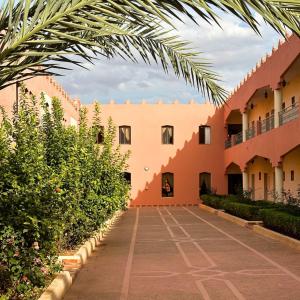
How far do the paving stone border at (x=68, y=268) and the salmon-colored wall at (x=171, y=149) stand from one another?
856 inches

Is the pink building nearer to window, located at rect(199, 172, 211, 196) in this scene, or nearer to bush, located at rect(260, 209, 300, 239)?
window, located at rect(199, 172, 211, 196)

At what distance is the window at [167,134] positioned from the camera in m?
39.9

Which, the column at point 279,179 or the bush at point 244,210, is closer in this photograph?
the bush at point 244,210

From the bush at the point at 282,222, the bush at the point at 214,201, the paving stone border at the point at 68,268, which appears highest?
the bush at the point at 214,201

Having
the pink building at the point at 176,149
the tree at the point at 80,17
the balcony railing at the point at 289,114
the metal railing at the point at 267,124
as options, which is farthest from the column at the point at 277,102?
the tree at the point at 80,17

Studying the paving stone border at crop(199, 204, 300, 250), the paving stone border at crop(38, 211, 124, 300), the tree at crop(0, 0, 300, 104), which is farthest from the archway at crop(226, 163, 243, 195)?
the tree at crop(0, 0, 300, 104)

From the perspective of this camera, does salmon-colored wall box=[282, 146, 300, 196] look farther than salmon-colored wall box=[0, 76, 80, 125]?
Yes

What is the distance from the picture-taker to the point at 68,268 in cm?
1117

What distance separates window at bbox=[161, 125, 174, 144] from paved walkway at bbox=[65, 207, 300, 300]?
21661 millimetres

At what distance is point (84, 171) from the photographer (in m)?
13.9

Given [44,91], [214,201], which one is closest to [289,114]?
[44,91]

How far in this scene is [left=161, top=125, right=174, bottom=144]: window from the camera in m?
39.9

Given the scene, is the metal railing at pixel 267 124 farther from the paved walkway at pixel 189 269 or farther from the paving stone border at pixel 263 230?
the paved walkway at pixel 189 269

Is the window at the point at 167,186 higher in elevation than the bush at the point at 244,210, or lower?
higher
